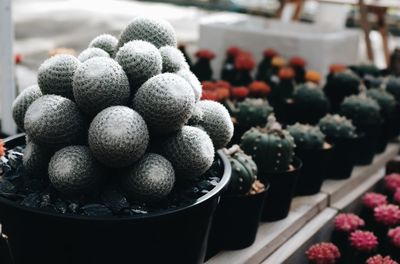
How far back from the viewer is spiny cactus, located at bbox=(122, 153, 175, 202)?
137 cm

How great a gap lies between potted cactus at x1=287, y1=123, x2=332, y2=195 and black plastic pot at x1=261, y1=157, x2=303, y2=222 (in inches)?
7.8

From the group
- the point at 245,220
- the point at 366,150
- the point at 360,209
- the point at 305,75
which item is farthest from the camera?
the point at 305,75

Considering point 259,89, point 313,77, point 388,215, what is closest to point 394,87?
point 313,77

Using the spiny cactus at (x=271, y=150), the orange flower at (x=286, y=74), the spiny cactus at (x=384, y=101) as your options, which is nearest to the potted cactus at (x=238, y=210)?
the spiny cactus at (x=271, y=150)

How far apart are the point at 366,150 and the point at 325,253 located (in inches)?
40.6

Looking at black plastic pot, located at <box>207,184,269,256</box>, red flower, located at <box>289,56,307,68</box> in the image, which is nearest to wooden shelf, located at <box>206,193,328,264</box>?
black plastic pot, located at <box>207,184,269,256</box>

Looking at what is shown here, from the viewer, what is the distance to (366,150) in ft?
9.06

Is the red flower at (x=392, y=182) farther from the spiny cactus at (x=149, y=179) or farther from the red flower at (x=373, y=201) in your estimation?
the spiny cactus at (x=149, y=179)

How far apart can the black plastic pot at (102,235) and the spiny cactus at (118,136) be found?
15 cm

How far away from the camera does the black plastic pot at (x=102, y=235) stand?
129 cm

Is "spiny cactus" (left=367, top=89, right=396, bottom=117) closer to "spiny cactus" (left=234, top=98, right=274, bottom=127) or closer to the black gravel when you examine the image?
"spiny cactus" (left=234, top=98, right=274, bottom=127)

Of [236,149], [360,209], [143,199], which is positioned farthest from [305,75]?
[143,199]

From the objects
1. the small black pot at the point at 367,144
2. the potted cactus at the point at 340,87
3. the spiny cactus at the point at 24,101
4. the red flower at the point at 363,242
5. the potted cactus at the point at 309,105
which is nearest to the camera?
the spiny cactus at the point at 24,101

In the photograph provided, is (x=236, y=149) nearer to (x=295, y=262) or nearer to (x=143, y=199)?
(x=295, y=262)
